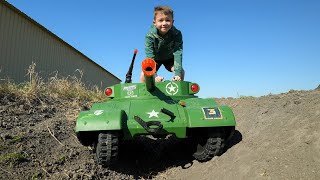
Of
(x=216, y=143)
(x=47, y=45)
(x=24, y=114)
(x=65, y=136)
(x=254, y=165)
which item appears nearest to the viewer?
(x=254, y=165)

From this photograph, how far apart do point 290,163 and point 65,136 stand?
3.29 meters

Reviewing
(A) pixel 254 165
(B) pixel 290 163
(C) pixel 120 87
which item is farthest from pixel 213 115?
(C) pixel 120 87

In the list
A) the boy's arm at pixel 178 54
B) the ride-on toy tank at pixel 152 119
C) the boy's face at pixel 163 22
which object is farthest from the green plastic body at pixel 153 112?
the boy's face at pixel 163 22

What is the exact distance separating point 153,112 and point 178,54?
62.6 inches

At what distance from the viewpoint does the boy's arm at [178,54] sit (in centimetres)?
572

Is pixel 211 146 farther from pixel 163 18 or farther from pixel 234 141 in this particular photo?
pixel 163 18

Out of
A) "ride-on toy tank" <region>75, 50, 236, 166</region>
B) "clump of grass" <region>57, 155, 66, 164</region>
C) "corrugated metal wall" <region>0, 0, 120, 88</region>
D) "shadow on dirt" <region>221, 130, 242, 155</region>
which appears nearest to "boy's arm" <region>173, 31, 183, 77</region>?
"ride-on toy tank" <region>75, 50, 236, 166</region>

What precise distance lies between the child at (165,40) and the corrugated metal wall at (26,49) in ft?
14.6

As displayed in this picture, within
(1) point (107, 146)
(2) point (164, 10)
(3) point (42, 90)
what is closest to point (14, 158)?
(1) point (107, 146)

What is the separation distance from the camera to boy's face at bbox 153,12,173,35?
18.0 ft

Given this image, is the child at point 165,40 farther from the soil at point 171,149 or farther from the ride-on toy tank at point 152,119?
the soil at point 171,149

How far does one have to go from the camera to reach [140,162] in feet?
18.0

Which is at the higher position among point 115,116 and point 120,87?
point 120,87

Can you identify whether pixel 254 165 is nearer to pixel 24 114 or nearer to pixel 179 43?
pixel 179 43
